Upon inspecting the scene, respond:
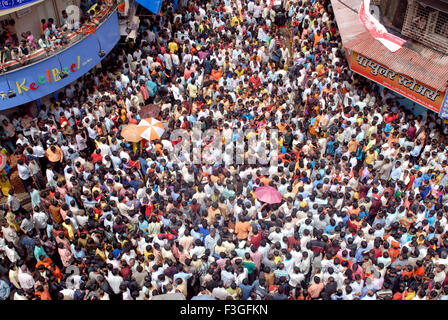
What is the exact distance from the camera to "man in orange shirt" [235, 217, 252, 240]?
12582 mm

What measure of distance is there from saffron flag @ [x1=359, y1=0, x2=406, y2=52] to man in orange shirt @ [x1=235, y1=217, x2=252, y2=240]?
28.3 feet

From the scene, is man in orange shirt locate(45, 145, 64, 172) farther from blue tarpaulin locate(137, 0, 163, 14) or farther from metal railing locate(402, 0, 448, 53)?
metal railing locate(402, 0, 448, 53)

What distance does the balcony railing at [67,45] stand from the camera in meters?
15.6

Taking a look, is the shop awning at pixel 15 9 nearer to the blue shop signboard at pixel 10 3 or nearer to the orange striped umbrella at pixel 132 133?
the blue shop signboard at pixel 10 3

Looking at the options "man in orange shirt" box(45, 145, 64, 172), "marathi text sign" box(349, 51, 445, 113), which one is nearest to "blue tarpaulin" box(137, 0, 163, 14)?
"man in orange shirt" box(45, 145, 64, 172)

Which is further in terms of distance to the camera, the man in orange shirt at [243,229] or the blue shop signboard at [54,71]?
the blue shop signboard at [54,71]

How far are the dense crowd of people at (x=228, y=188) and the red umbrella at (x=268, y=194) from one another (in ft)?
0.94

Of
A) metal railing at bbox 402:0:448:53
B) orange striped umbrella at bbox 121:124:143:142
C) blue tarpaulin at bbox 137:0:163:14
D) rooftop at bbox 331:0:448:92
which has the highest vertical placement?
metal railing at bbox 402:0:448:53

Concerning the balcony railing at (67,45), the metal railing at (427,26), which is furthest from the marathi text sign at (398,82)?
the balcony railing at (67,45)

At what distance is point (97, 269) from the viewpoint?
11500 millimetres

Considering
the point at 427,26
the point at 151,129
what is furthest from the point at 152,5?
the point at 427,26

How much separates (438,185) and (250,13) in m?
11.8

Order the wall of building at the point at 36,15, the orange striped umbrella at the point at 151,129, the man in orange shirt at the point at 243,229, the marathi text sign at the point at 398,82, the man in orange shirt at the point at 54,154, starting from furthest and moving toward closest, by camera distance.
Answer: the wall of building at the point at 36,15 → the marathi text sign at the point at 398,82 → the orange striped umbrella at the point at 151,129 → the man in orange shirt at the point at 54,154 → the man in orange shirt at the point at 243,229

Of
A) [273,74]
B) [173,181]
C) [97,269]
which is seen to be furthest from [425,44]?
[97,269]
